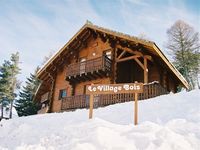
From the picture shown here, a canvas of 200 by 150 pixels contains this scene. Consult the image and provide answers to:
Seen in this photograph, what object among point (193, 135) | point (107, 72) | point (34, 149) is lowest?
point (34, 149)

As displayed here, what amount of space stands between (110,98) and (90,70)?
3.60 metres

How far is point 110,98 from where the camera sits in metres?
16.6

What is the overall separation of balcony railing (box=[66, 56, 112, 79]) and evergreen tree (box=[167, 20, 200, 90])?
570 inches

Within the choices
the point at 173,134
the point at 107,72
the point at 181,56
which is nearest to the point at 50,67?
the point at 107,72

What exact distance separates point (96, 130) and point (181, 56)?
84.6 feet

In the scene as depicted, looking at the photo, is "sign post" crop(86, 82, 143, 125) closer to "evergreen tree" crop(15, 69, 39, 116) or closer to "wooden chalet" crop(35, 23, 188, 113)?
"wooden chalet" crop(35, 23, 188, 113)

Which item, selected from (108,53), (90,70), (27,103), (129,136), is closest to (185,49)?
(108,53)

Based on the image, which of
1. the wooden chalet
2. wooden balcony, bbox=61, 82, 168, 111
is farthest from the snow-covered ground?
the wooden chalet

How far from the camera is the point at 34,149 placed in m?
6.86

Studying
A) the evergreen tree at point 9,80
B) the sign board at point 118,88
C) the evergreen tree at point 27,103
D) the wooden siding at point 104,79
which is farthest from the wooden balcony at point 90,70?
the evergreen tree at point 9,80

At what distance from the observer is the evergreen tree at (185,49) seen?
1180 inches

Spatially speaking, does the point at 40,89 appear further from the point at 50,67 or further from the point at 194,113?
the point at 194,113

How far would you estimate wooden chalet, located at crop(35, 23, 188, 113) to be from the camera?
16.7 metres

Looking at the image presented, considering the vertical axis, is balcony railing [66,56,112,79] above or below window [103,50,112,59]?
below
